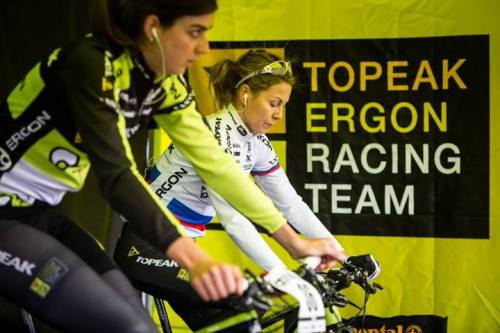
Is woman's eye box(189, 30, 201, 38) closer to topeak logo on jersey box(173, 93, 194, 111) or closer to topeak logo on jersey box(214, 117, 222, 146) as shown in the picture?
topeak logo on jersey box(173, 93, 194, 111)

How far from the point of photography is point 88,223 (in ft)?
13.8

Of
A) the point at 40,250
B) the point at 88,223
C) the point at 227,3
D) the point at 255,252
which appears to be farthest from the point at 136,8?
the point at 88,223

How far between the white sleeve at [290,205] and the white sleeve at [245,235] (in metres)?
0.65

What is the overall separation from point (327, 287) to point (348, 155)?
1.73m

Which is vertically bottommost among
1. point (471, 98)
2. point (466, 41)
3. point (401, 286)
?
point (401, 286)

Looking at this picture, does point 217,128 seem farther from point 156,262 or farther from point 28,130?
point 28,130

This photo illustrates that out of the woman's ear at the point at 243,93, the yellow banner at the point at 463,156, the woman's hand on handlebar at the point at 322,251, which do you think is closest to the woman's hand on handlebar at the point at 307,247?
the woman's hand on handlebar at the point at 322,251

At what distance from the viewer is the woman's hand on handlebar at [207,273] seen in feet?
5.97

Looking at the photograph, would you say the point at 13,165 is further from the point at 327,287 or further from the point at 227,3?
the point at 227,3

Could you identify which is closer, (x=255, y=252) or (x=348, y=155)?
(x=255, y=252)

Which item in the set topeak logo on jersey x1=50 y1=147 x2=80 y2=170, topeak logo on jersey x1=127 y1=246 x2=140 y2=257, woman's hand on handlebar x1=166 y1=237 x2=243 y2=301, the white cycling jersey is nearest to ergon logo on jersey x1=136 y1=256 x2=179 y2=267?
topeak logo on jersey x1=127 y1=246 x2=140 y2=257

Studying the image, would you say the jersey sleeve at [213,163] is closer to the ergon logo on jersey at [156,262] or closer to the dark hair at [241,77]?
the ergon logo on jersey at [156,262]

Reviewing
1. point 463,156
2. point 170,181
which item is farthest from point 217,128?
point 463,156

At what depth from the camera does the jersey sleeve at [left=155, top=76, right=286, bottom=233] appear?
236 centimetres
